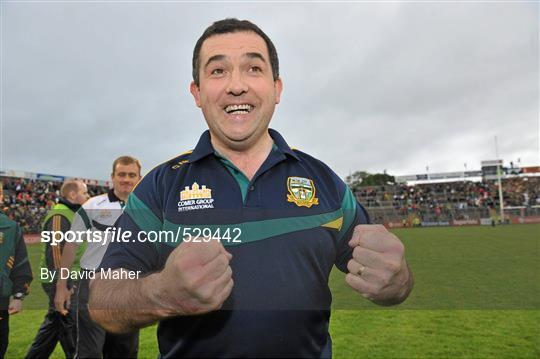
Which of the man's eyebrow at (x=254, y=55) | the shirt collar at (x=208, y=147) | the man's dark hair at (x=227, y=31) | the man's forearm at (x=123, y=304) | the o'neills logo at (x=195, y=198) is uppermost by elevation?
the man's dark hair at (x=227, y=31)

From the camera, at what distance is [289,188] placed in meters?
1.74

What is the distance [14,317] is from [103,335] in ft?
14.2

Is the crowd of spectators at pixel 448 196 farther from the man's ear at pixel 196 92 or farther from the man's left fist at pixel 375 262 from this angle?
the man's left fist at pixel 375 262

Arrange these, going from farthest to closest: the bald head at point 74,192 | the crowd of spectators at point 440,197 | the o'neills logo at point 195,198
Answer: the crowd of spectators at point 440,197 < the bald head at point 74,192 < the o'neills logo at point 195,198

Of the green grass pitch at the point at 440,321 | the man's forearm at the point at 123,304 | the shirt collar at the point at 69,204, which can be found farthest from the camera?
the green grass pitch at the point at 440,321

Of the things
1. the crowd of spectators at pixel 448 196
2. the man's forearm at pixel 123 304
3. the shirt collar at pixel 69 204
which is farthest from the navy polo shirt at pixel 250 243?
the crowd of spectators at pixel 448 196

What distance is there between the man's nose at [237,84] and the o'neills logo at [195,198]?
0.45 m

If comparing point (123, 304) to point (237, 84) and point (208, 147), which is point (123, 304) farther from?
point (237, 84)

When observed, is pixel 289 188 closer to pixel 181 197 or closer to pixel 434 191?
pixel 181 197

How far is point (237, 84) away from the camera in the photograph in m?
1.64

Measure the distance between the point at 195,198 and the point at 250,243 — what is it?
12.7 inches

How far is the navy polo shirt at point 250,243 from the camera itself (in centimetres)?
148

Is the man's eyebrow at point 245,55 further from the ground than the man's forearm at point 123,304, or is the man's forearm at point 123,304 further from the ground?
the man's eyebrow at point 245,55

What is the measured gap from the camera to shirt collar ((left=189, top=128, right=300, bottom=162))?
5.79ft
